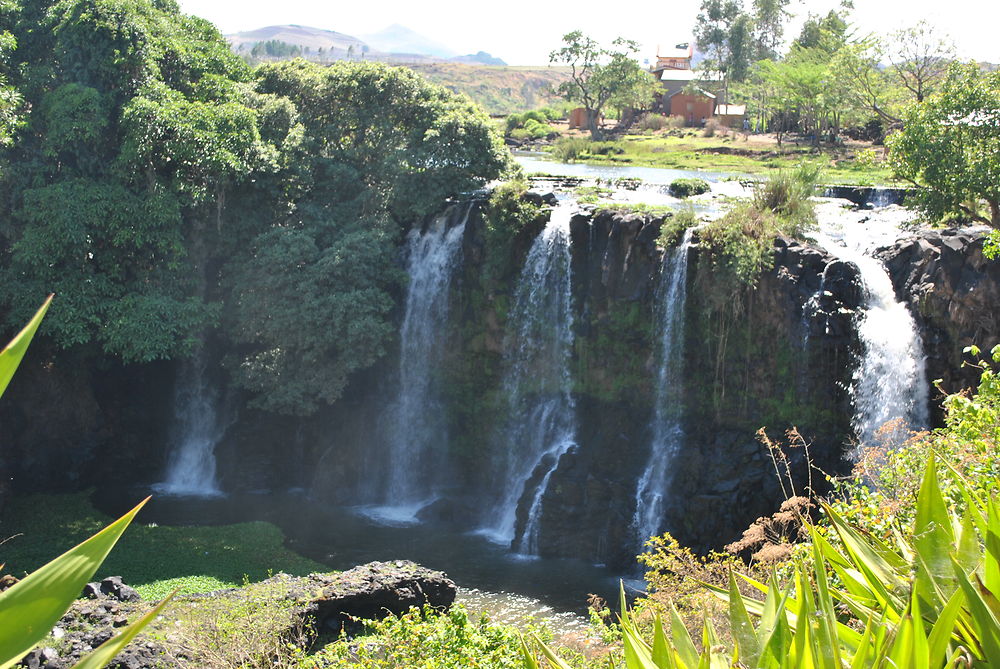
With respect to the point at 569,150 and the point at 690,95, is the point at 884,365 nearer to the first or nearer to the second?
the point at 569,150

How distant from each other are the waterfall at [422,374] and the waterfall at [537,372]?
1929 millimetres

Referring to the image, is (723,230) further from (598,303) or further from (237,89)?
(237,89)

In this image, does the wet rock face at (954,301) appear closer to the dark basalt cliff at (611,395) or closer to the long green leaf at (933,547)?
the dark basalt cliff at (611,395)

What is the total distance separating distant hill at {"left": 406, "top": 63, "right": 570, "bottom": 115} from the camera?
4919 inches

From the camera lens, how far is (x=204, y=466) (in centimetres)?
2341

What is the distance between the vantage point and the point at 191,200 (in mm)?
21266

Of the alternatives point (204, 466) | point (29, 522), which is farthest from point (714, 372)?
point (29, 522)

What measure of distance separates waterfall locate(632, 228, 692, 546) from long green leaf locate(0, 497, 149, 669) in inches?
647

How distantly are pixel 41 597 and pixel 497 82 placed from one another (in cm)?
14396

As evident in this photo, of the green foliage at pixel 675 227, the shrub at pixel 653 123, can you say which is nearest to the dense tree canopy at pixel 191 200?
the green foliage at pixel 675 227

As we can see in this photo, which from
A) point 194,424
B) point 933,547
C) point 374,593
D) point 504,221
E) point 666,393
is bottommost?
point 194,424

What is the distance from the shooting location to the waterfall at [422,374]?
73.4 feet

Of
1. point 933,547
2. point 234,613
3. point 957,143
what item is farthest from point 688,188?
point 933,547

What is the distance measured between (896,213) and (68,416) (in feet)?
70.7
